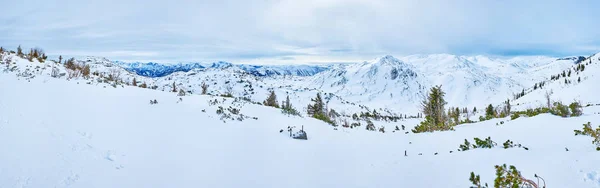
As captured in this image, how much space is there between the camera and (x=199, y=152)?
7.67 meters

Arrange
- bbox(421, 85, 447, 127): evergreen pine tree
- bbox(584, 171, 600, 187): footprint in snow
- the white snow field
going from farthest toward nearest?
bbox(421, 85, 447, 127): evergreen pine tree < the white snow field < bbox(584, 171, 600, 187): footprint in snow

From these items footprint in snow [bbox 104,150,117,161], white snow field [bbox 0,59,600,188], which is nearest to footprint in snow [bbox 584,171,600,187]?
white snow field [bbox 0,59,600,188]

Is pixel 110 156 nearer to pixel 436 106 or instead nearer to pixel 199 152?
pixel 199 152

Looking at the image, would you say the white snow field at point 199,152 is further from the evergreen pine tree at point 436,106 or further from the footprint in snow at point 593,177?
the evergreen pine tree at point 436,106

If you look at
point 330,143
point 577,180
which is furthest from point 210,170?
point 577,180

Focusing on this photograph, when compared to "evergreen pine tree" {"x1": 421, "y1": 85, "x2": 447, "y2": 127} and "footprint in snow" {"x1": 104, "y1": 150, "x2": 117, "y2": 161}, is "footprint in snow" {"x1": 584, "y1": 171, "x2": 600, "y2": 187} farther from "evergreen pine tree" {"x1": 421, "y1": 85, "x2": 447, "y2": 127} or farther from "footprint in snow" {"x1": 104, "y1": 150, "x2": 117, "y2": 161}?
"evergreen pine tree" {"x1": 421, "y1": 85, "x2": 447, "y2": 127}

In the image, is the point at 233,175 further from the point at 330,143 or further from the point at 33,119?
the point at 330,143

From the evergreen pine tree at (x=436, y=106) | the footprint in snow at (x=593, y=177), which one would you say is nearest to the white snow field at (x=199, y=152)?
the footprint in snow at (x=593, y=177)

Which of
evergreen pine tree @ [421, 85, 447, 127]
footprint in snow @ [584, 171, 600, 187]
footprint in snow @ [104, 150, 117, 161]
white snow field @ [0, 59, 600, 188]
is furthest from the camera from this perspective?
evergreen pine tree @ [421, 85, 447, 127]

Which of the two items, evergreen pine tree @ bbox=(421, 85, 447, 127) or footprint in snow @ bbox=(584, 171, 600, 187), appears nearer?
footprint in snow @ bbox=(584, 171, 600, 187)

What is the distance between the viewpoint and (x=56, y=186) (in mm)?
4297

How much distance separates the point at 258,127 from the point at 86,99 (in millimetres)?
5856

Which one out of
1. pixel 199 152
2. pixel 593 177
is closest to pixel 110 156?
pixel 199 152

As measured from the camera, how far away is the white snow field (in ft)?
16.4
